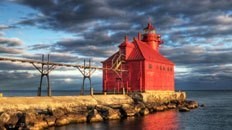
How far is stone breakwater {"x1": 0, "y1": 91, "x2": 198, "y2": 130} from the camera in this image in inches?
1390

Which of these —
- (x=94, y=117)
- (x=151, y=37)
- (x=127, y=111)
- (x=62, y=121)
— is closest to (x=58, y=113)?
(x=62, y=121)

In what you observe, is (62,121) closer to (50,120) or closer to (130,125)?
(50,120)

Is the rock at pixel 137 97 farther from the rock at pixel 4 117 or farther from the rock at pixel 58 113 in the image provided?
the rock at pixel 4 117

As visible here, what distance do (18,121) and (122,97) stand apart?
2749 centimetres

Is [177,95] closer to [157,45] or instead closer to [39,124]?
[157,45]

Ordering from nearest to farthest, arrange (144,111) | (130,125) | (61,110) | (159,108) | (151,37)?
(130,125) < (61,110) < (144,111) < (159,108) < (151,37)

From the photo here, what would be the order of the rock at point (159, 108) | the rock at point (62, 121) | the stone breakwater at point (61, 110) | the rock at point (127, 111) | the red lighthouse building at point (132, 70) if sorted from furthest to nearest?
the red lighthouse building at point (132, 70) < the rock at point (159, 108) < the rock at point (127, 111) < the rock at point (62, 121) < the stone breakwater at point (61, 110)

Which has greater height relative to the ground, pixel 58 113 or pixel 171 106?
pixel 58 113

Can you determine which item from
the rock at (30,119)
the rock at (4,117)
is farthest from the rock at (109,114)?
the rock at (4,117)

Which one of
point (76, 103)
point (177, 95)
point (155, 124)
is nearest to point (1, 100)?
point (76, 103)

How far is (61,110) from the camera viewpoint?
42562 millimetres

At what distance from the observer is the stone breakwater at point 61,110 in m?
35.3

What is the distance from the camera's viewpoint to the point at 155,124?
139 ft

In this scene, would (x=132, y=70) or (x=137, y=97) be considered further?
(x=132, y=70)
